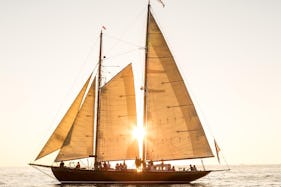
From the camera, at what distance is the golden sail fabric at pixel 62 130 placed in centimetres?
4522

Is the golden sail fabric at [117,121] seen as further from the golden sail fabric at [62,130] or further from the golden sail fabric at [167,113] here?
the golden sail fabric at [62,130]

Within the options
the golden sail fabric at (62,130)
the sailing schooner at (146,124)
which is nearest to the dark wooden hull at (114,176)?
the sailing schooner at (146,124)

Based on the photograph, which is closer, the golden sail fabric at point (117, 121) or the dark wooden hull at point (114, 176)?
the dark wooden hull at point (114, 176)

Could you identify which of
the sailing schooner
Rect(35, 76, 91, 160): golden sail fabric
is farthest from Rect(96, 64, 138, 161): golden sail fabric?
Rect(35, 76, 91, 160): golden sail fabric

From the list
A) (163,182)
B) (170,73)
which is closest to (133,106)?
(170,73)

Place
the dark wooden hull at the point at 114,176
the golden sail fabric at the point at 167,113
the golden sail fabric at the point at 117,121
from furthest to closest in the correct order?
1. the golden sail fabric at the point at 117,121
2. the golden sail fabric at the point at 167,113
3. the dark wooden hull at the point at 114,176

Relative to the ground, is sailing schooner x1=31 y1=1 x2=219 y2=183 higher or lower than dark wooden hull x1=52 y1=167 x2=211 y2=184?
higher

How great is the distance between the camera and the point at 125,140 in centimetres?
4831

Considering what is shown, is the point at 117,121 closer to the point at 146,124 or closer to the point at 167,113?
the point at 146,124

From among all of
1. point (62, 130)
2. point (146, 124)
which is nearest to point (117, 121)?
point (146, 124)

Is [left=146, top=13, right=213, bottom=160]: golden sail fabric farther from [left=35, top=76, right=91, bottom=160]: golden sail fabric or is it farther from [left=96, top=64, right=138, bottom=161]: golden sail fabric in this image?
[left=35, top=76, right=91, bottom=160]: golden sail fabric

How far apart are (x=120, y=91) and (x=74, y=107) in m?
5.63

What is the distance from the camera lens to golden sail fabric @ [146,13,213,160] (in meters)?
47.4

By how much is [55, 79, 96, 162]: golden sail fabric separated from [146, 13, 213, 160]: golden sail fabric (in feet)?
21.1
